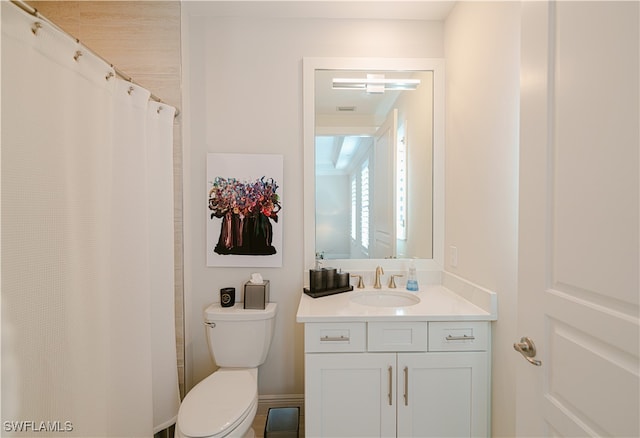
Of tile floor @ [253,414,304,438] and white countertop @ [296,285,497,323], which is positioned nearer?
white countertop @ [296,285,497,323]

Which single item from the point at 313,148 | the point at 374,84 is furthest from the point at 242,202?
the point at 374,84

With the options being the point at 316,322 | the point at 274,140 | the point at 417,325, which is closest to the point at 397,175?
the point at 274,140

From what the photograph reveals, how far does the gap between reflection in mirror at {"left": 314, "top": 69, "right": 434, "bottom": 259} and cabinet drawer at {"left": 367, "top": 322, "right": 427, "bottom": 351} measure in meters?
0.62

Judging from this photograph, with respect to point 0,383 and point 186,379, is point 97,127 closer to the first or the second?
point 0,383

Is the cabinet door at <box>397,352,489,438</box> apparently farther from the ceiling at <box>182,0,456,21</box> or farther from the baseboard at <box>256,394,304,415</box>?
the ceiling at <box>182,0,456,21</box>

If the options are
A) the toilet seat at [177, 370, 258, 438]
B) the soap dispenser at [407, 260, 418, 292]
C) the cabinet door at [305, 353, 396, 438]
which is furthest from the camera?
the soap dispenser at [407, 260, 418, 292]

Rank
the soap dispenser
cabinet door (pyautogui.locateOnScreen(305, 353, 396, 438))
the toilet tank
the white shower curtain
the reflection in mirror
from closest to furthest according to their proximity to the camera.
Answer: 1. the white shower curtain
2. cabinet door (pyautogui.locateOnScreen(305, 353, 396, 438))
3. the toilet tank
4. the soap dispenser
5. the reflection in mirror

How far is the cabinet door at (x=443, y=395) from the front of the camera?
1.45 m

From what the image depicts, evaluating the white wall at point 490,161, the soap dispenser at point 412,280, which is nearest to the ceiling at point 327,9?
the white wall at point 490,161

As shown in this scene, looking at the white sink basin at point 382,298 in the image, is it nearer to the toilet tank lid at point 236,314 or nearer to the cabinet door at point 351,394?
the cabinet door at point 351,394

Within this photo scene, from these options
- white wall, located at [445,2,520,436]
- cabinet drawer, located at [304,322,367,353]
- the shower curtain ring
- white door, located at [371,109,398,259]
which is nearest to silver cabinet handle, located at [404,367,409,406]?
cabinet drawer, located at [304,322,367,353]

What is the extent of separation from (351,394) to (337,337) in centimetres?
27

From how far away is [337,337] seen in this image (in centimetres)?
146

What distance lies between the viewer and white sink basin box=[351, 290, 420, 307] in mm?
1846
